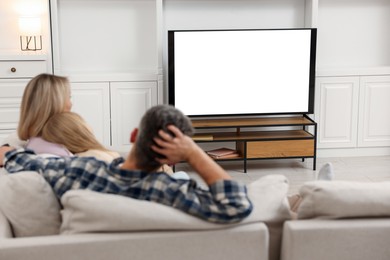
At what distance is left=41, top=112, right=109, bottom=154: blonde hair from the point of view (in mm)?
2656

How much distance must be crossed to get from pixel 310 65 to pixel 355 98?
0.64 m

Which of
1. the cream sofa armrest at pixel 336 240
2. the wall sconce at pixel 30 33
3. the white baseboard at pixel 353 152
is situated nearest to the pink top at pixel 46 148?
the cream sofa armrest at pixel 336 240

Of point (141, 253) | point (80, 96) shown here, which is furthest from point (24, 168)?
point (80, 96)

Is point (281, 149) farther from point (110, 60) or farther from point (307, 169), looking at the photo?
point (110, 60)

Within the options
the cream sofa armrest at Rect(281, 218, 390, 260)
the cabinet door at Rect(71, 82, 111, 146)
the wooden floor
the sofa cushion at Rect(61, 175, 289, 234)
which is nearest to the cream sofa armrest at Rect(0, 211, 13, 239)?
the sofa cushion at Rect(61, 175, 289, 234)

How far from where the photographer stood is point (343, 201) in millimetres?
2029

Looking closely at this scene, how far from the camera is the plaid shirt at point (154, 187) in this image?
1.94 m

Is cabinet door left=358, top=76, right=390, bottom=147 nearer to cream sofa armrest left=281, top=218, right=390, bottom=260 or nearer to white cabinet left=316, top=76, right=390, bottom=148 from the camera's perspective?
white cabinet left=316, top=76, right=390, bottom=148

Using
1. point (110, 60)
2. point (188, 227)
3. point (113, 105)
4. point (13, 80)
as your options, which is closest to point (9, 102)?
point (13, 80)

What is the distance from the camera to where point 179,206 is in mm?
1967

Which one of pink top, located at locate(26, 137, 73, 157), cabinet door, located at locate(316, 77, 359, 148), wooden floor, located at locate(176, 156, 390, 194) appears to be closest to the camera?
pink top, located at locate(26, 137, 73, 157)

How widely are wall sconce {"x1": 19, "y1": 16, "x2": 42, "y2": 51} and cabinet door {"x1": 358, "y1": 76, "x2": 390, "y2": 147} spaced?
2888 mm

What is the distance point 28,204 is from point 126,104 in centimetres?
342

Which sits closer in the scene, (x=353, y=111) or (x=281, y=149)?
(x=281, y=149)
